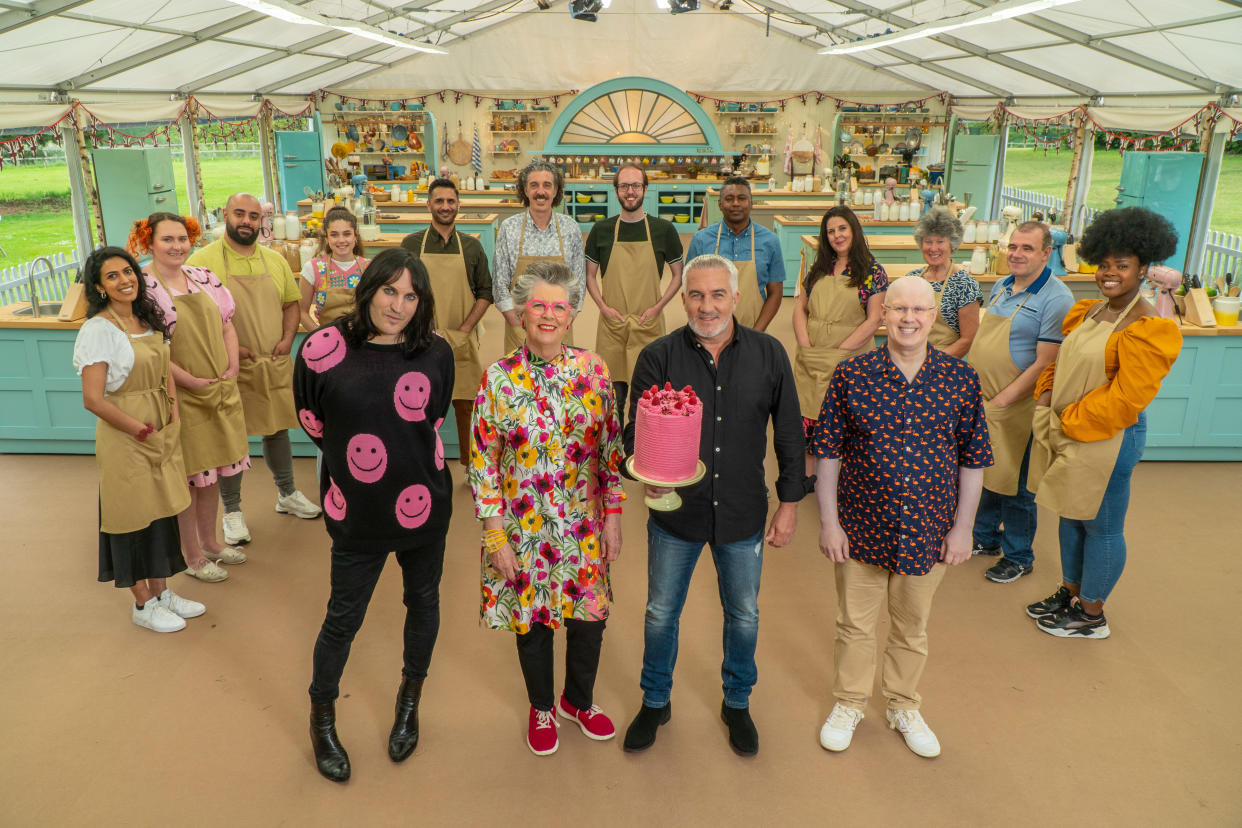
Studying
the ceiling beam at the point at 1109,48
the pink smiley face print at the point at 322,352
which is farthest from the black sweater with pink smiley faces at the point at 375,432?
the ceiling beam at the point at 1109,48

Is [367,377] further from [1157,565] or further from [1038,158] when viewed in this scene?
[1038,158]

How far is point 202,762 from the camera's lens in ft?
8.52

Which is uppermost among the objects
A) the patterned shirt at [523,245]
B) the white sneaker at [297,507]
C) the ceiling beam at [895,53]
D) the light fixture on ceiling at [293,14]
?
the ceiling beam at [895,53]

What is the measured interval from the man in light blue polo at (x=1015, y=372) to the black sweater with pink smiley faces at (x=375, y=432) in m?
2.38

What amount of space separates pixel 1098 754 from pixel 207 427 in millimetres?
3520

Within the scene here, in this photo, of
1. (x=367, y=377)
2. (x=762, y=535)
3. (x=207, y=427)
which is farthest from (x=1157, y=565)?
(x=207, y=427)

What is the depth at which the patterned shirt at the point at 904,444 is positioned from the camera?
2.37 m

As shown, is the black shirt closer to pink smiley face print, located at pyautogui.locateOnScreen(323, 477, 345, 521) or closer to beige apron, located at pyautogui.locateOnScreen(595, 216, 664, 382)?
pink smiley face print, located at pyautogui.locateOnScreen(323, 477, 345, 521)

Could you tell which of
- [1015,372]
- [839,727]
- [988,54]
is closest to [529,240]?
[1015,372]

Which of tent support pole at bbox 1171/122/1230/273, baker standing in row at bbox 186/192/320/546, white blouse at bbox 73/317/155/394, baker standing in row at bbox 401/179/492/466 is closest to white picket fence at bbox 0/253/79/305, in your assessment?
baker standing in row at bbox 186/192/320/546

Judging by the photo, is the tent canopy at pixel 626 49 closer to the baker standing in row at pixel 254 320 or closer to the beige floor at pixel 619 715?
the baker standing in row at pixel 254 320

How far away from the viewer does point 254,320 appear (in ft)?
12.7

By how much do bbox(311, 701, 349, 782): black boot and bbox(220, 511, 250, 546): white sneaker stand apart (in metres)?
1.71

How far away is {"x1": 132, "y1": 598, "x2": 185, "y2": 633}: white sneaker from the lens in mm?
3297
